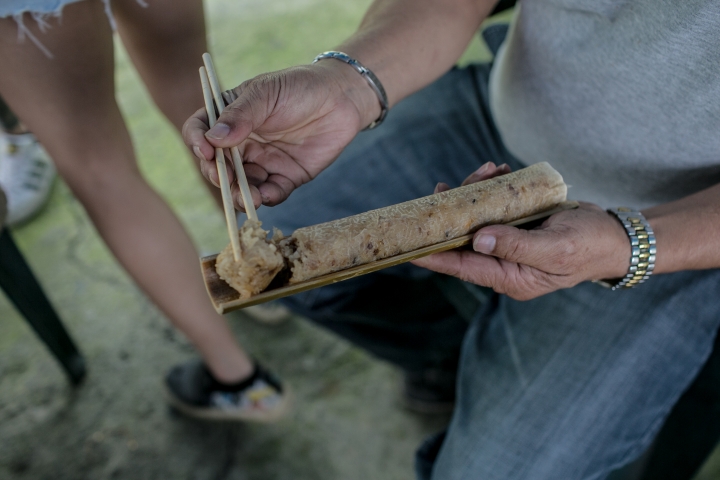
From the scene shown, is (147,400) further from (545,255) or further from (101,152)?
(545,255)

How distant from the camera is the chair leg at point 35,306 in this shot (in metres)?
1.45

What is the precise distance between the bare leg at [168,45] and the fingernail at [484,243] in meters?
0.69

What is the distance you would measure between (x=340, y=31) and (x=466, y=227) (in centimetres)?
267

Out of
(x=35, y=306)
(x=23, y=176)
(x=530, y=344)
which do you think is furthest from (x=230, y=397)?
(x=23, y=176)

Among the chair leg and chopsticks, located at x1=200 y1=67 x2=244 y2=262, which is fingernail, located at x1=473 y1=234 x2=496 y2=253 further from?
the chair leg

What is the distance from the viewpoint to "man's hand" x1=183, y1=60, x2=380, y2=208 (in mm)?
838

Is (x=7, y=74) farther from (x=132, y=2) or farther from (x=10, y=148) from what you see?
(x=10, y=148)

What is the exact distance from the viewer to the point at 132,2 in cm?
114

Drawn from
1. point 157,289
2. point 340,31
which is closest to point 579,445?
point 157,289

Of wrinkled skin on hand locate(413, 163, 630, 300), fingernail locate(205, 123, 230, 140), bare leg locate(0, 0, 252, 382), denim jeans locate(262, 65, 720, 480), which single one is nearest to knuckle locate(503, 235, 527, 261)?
wrinkled skin on hand locate(413, 163, 630, 300)

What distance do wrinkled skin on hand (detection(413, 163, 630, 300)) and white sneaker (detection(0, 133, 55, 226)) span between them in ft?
6.81

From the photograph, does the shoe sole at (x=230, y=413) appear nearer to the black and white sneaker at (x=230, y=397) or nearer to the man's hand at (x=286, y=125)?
the black and white sneaker at (x=230, y=397)

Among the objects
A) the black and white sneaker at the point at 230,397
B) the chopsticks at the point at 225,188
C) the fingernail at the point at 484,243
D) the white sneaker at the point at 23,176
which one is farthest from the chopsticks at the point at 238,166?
the white sneaker at the point at 23,176

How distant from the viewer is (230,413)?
66.7 inches
